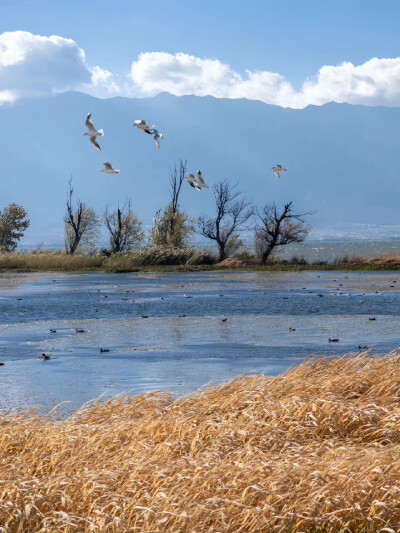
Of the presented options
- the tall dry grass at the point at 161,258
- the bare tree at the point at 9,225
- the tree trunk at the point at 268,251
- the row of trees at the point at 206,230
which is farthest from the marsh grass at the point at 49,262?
the tree trunk at the point at 268,251

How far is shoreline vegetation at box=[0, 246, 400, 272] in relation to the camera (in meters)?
55.8

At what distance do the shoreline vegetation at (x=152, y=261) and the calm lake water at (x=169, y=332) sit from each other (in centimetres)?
1551

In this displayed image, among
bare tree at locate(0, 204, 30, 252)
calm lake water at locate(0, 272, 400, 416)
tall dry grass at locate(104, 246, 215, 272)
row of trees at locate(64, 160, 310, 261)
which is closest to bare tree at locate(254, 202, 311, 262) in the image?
row of trees at locate(64, 160, 310, 261)

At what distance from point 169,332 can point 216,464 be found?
44.2 ft

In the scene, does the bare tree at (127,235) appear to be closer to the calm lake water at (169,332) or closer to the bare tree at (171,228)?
the bare tree at (171,228)

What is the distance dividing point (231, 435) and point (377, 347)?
9.39 metres

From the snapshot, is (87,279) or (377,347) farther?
(87,279)

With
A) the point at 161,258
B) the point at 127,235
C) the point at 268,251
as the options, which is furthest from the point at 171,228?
the point at 268,251

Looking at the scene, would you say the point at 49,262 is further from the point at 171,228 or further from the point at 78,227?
the point at 78,227

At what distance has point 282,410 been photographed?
339 inches

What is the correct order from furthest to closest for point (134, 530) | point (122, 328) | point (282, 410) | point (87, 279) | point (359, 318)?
1. point (87, 279)
2. point (359, 318)
3. point (122, 328)
4. point (282, 410)
5. point (134, 530)

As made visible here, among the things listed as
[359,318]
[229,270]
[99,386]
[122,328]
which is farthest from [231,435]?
[229,270]

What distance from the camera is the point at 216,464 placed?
6766 mm

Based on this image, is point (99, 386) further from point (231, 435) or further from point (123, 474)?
point (123, 474)
